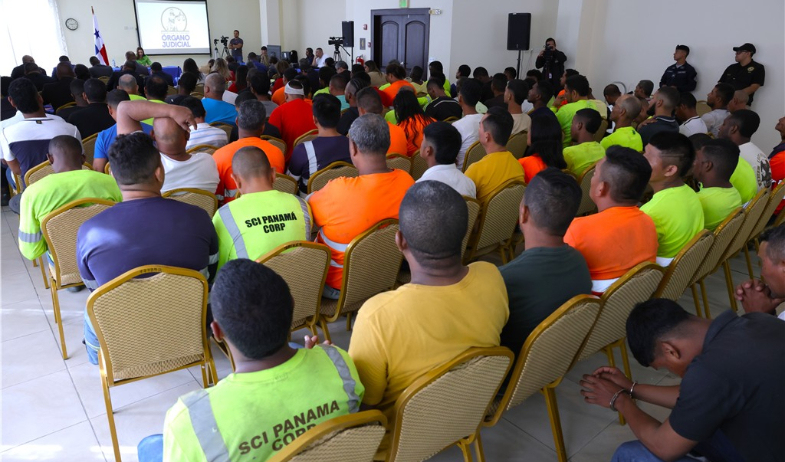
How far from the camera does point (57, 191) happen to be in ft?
9.11

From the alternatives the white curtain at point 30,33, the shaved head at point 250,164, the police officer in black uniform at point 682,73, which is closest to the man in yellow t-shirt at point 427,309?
the shaved head at point 250,164

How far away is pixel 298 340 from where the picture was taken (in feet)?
10.0

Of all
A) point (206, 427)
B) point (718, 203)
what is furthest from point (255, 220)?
point (718, 203)

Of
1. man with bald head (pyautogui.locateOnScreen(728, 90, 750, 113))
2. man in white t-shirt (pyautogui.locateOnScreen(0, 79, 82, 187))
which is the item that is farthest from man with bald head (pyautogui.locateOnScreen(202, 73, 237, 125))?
man with bald head (pyautogui.locateOnScreen(728, 90, 750, 113))

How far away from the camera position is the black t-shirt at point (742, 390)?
1.38 metres

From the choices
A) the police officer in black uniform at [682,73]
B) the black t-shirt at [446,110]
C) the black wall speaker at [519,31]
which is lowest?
the black t-shirt at [446,110]

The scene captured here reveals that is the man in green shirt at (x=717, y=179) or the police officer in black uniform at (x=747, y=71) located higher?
the police officer in black uniform at (x=747, y=71)

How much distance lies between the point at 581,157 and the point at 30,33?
15.9m

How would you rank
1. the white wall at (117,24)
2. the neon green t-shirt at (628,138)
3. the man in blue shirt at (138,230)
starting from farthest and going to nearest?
the white wall at (117,24) < the neon green t-shirt at (628,138) < the man in blue shirt at (138,230)

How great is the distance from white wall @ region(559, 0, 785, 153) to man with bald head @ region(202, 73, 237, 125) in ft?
24.7

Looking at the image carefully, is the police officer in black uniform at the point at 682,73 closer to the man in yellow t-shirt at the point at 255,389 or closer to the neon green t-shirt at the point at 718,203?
the neon green t-shirt at the point at 718,203

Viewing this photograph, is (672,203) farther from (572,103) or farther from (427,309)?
(572,103)

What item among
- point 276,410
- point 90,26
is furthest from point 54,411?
point 90,26

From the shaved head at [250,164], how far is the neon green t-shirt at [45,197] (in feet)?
3.18
